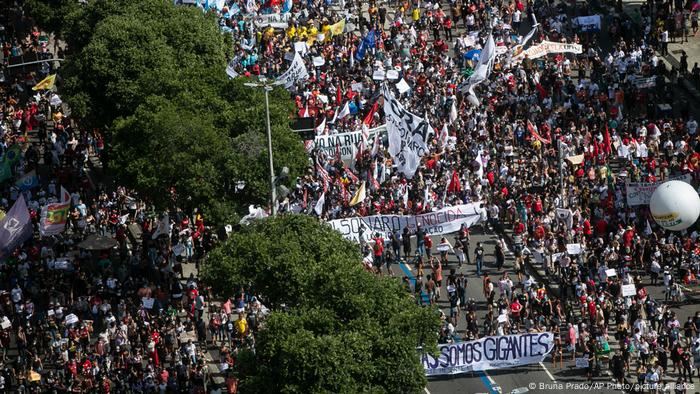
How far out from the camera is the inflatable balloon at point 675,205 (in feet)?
212

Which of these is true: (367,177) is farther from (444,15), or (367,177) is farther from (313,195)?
(444,15)

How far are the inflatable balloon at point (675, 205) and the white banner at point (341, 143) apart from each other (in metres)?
15.1

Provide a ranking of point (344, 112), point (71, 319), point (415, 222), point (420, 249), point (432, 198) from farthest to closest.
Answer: point (344, 112) < point (432, 198) < point (415, 222) < point (420, 249) < point (71, 319)

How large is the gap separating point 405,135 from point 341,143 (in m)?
4.80

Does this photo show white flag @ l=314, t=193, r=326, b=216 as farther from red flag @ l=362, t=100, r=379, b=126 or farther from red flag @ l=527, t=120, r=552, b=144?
red flag @ l=527, t=120, r=552, b=144

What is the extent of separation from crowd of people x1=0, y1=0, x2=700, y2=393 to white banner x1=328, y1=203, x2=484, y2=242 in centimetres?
62

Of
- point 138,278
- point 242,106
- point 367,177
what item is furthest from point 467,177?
point 138,278

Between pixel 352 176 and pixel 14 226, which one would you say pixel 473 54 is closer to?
pixel 352 176

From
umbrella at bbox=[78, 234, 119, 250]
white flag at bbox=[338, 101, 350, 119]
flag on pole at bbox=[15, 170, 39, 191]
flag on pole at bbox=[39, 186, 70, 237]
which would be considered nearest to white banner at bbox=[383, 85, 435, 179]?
white flag at bbox=[338, 101, 350, 119]

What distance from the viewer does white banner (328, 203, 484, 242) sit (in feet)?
222

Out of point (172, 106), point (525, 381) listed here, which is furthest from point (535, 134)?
point (525, 381)

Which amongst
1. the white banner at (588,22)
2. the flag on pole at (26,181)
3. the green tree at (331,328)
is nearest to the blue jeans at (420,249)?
the green tree at (331,328)

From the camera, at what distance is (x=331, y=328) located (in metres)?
50.5

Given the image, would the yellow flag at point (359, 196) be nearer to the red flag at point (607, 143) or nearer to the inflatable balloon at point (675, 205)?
the red flag at point (607, 143)
